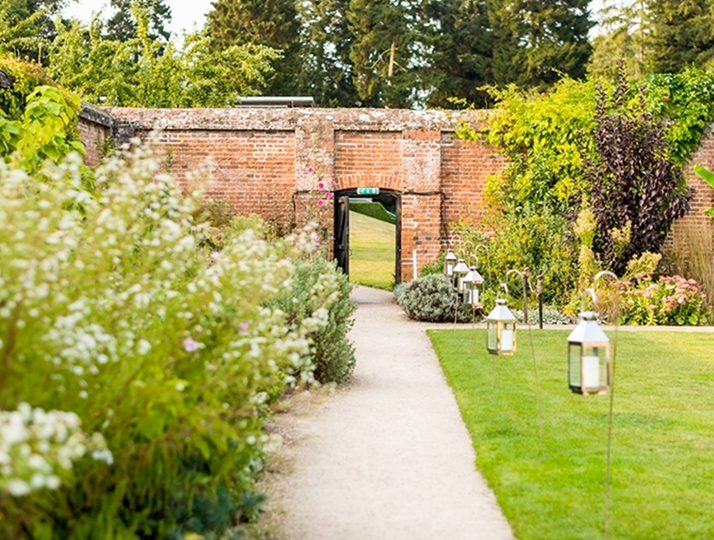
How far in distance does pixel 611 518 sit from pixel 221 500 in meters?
2.24

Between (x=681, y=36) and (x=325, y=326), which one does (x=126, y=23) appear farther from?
(x=325, y=326)

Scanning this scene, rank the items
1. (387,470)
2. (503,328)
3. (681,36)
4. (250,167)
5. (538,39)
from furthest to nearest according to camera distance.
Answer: (538,39) < (681,36) < (250,167) < (503,328) < (387,470)

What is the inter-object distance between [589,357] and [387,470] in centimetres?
225

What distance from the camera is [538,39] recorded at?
Result: 3866 centimetres

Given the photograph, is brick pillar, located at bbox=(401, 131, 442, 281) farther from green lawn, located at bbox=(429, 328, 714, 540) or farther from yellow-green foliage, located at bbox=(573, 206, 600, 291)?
green lawn, located at bbox=(429, 328, 714, 540)

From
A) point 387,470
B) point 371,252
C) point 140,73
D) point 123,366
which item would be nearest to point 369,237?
point 371,252

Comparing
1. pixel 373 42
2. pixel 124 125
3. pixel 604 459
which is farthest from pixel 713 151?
pixel 373 42

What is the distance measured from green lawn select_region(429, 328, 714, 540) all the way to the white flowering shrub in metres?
1.82

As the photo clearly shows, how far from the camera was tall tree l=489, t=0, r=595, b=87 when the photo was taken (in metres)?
37.4

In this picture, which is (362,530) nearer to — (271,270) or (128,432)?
(271,270)

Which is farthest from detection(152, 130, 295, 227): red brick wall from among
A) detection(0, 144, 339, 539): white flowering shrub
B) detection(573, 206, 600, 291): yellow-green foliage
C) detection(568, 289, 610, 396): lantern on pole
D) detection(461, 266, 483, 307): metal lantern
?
detection(568, 289, 610, 396): lantern on pole

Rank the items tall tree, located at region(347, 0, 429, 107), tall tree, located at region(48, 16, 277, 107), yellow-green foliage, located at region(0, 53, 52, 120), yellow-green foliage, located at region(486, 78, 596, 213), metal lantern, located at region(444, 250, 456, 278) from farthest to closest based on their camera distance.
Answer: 1. tall tree, located at region(347, 0, 429, 107)
2. tall tree, located at region(48, 16, 277, 107)
3. yellow-green foliage, located at region(486, 78, 596, 213)
4. metal lantern, located at region(444, 250, 456, 278)
5. yellow-green foliage, located at region(0, 53, 52, 120)

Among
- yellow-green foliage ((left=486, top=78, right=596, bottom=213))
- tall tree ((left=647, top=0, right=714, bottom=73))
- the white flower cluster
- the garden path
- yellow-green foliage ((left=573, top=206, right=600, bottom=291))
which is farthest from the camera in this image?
tall tree ((left=647, top=0, right=714, bottom=73))

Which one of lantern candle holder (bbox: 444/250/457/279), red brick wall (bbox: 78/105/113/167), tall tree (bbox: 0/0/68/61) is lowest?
lantern candle holder (bbox: 444/250/457/279)
